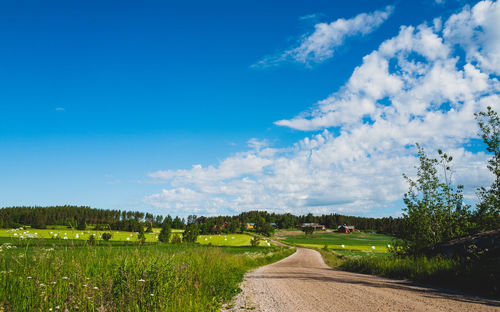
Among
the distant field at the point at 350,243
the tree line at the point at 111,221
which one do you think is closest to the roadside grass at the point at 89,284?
the tree line at the point at 111,221

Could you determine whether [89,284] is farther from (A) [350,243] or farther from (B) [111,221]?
(A) [350,243]

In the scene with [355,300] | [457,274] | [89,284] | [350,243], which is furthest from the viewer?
[350,243]

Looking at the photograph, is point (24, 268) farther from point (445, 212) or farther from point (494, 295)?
point (445, 212)

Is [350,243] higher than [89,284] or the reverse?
the reverse

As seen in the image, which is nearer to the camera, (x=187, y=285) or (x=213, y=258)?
(x=187, y=285)

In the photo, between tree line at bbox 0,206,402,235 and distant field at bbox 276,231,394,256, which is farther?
distant field at bbox 276,231,394,256

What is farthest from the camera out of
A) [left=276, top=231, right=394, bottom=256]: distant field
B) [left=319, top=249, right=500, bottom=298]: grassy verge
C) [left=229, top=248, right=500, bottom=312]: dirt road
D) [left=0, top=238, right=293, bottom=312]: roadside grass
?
[left=276, top=231, right=394, bottom=256]: distant field

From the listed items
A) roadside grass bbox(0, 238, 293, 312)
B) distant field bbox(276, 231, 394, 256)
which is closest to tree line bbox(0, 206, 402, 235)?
roadside grass bbox(0, 238, 293, 312)

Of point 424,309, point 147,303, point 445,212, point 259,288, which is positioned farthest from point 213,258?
point 445,212

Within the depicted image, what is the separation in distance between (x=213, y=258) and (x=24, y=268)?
26.7ft

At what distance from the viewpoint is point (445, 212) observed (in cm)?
2133

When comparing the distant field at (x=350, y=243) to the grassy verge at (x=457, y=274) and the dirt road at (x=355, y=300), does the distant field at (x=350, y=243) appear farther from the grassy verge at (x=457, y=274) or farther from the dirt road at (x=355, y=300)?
the dirt road at (x=355, y=300)

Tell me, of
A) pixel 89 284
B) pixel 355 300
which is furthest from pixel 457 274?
pixel 89 284

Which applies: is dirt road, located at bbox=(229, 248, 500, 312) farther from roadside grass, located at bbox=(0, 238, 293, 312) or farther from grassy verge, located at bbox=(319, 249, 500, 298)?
roadside grass, located at bbox=(0, 238, 293, 312)
